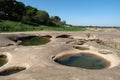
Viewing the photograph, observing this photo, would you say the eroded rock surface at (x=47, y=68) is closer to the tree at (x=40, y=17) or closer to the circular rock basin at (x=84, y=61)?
the circular rock basin at (x=84, y=61)

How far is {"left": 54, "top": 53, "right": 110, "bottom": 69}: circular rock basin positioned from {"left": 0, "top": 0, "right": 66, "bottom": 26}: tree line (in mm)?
46140

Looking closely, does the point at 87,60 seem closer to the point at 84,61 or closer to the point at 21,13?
the point at 84,61

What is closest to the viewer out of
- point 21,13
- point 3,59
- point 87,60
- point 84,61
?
point 3,59

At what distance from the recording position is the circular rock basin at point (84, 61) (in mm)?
23562

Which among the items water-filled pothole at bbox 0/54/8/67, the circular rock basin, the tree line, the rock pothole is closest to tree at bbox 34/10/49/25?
the tree line

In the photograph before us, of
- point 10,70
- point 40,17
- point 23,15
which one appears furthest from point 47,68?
point 23,15

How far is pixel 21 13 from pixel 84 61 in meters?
59.9

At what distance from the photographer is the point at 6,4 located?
73.3 metres

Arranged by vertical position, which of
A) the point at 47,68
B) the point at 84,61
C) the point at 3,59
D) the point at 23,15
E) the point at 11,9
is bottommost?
the point at 84,61

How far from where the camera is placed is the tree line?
7288cm

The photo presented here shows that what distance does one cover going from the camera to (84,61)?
2597 cm

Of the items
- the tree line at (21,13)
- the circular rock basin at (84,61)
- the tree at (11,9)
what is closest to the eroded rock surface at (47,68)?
the circular rock basin at (84,61)

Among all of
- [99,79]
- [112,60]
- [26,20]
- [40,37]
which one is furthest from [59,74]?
[26,20]

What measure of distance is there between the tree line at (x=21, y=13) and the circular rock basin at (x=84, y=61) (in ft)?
151
